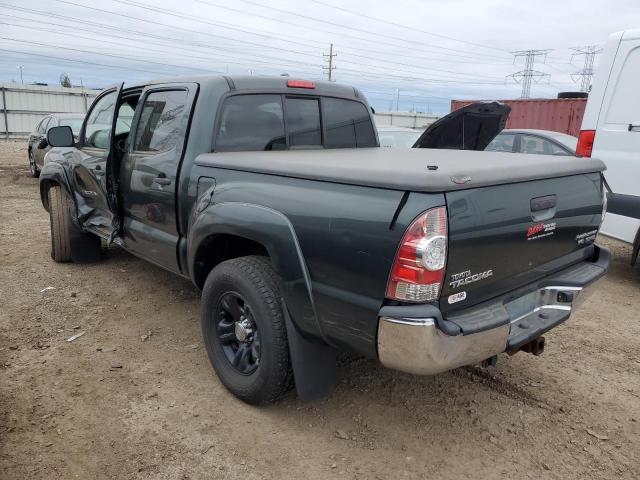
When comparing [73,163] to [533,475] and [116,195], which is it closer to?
[116,195]

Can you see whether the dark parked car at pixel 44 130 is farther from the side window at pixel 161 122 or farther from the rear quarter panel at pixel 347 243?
the rear quarter panel at pixel 347 243

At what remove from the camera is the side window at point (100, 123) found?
4.77m

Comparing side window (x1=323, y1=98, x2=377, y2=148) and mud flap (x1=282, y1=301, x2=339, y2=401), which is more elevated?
side window (x1=323, y1=98, x2=377, y2=148)

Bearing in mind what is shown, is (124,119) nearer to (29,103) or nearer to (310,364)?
(310,364)

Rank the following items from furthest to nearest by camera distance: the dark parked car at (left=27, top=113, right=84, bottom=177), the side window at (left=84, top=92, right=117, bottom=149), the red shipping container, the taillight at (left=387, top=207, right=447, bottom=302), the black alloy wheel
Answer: the red shipping container
the dark parked car at (left=27, top=113, right=84, bottom=177)
the side window at (left=84, top=92, right=117, bottom=149)
the black alloy wheel
the taillight at (left=387, top=207, right=447, bottom=302)

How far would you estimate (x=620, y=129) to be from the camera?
5.18 meters

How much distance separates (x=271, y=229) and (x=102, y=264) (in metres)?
3.81

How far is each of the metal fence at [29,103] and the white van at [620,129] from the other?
25.7 metres

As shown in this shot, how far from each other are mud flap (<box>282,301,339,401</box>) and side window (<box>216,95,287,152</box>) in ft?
4.47

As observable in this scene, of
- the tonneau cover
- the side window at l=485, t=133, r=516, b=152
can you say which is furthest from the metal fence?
the tonneau cover

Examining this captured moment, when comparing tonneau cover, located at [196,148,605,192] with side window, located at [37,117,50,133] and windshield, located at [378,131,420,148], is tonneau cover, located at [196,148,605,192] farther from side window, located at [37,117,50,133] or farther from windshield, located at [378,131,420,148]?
side window, located at [37,117,50,133]

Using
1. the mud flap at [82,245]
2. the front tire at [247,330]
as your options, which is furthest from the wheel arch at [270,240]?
the mud flap at [82,245]

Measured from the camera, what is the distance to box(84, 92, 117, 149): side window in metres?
4.77

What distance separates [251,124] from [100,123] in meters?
2.09
